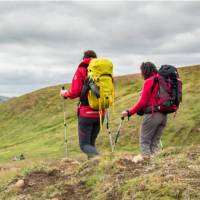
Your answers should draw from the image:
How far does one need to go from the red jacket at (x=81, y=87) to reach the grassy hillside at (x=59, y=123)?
157 cm

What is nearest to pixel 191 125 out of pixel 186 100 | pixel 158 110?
pixel 186 100

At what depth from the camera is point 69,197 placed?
945cm

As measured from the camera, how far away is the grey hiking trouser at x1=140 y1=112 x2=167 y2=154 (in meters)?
12.4

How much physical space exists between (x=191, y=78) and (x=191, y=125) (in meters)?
18.8

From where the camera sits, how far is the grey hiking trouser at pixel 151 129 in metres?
12.4

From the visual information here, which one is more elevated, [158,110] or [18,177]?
[158,110]

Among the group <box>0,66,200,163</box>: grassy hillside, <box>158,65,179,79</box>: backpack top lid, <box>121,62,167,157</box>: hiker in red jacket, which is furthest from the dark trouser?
<box>158,65,179,79</box>: backpack top lid

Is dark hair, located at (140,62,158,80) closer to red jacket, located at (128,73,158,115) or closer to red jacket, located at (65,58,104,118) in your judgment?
red jacket, located at (128,73,158,115)

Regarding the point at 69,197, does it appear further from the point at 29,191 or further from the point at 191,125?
the point at 191,125

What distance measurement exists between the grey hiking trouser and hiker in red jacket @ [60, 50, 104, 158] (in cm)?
130

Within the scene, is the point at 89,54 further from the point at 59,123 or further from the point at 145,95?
the point at 59,123

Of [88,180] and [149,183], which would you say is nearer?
[149,183]

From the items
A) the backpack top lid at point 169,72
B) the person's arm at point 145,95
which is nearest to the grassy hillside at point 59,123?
the person's arm at point 145,95

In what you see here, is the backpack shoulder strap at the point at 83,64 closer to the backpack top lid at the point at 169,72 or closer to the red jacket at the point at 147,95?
the red jacket at the point at 147,95
